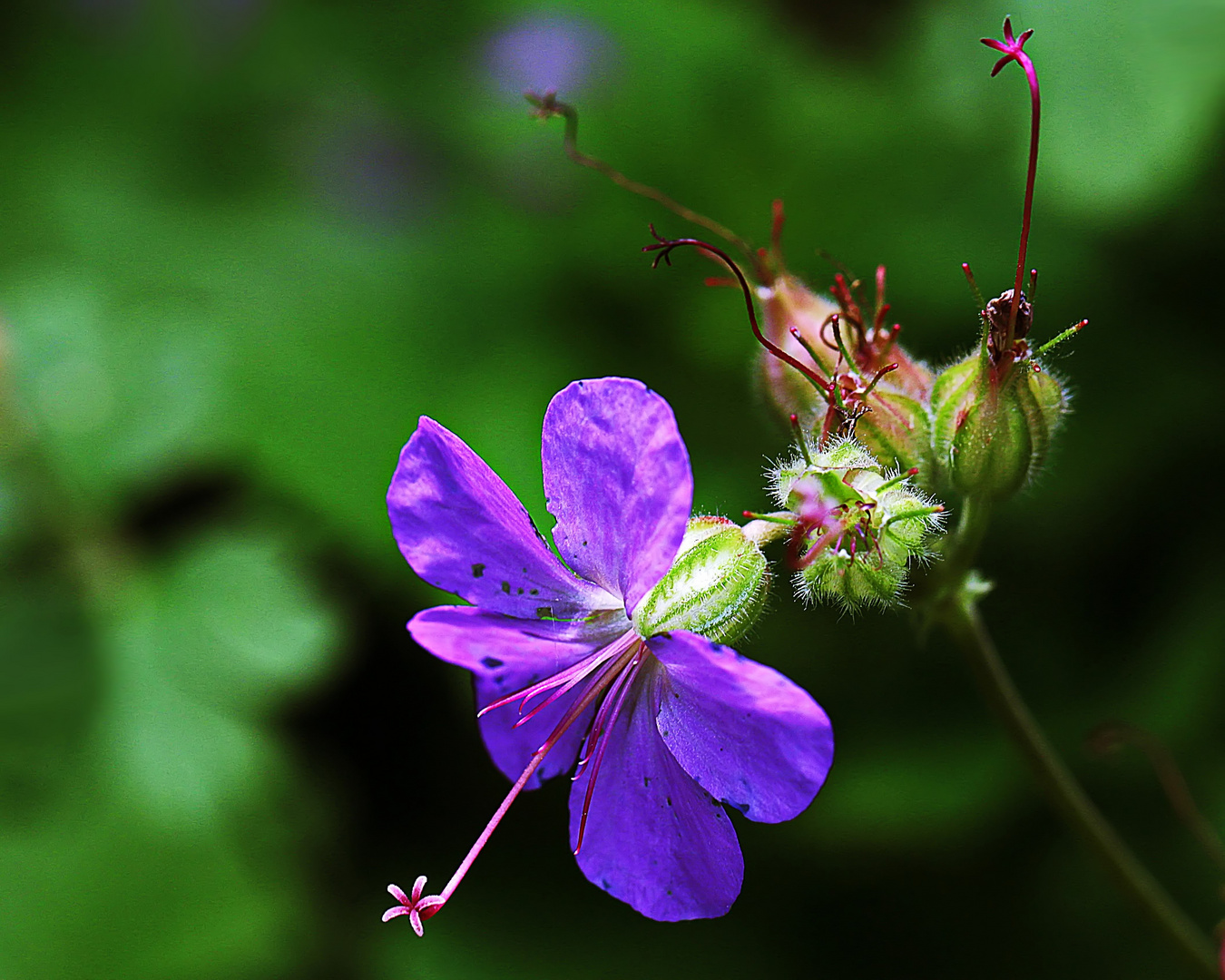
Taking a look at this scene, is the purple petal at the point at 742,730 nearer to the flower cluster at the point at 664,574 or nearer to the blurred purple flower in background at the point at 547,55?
the flower cluster at the point at 664,574

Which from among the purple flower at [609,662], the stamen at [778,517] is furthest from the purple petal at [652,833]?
the stamen at [778,517]

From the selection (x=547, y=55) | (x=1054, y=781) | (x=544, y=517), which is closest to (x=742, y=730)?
(x=1054, y=781)

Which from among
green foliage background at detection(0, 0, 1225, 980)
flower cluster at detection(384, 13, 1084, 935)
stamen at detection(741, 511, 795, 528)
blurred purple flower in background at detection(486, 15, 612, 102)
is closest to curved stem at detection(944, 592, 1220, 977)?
flower cluster at detection(384, 13, 1084, 935)

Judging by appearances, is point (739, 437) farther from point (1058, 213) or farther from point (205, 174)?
point (205, 174)

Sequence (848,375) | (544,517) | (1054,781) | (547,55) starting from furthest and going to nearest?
(547,55)
(544,517)
(1054,781)
(848,375)

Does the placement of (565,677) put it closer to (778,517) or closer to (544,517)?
(778,517)

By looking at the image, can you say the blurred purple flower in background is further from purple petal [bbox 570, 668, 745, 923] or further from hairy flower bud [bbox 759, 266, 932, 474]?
purple petal [bbox 570, 668, 745, 923]
